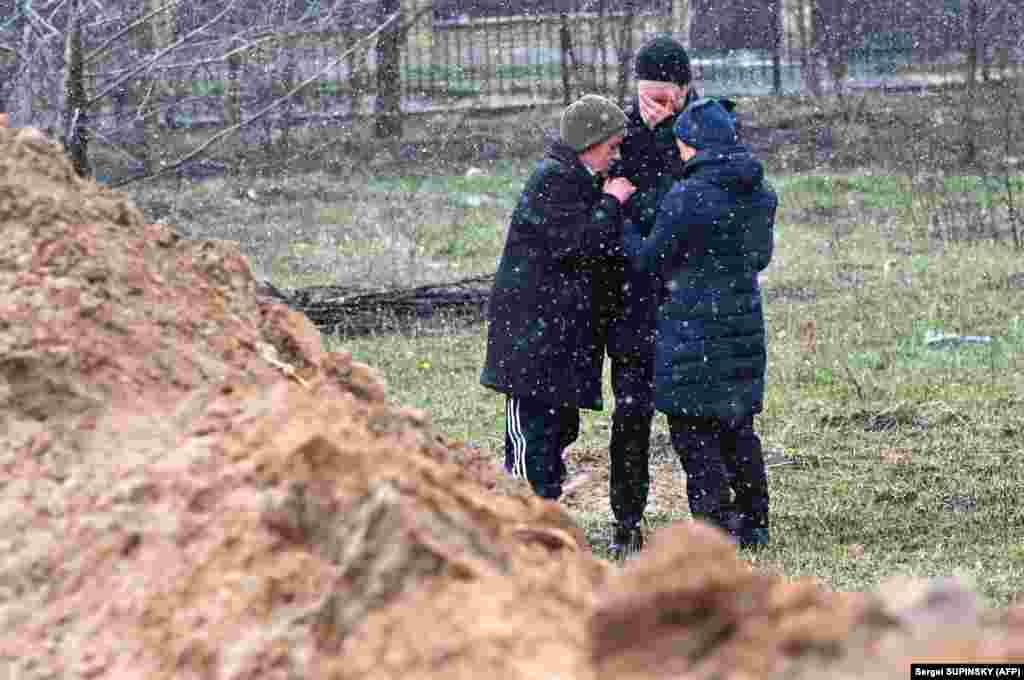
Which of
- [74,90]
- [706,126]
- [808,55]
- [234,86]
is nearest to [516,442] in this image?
[706,126]

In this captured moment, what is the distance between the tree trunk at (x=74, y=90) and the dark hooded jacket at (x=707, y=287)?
3.21 metres

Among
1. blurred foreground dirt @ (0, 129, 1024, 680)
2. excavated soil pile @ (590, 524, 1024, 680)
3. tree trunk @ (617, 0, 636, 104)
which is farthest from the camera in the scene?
tree trunk @ (617, 0, 636, 104)

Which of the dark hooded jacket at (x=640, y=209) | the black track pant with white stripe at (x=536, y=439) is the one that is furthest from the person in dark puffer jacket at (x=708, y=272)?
the black track pant with white stripe at (x=536, y=439)

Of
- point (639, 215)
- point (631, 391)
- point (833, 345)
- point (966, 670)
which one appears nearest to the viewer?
point (966, 670)

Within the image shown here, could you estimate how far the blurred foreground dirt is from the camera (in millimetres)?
1909

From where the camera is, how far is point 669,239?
5.59 m

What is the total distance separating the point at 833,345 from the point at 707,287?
15.0 feet

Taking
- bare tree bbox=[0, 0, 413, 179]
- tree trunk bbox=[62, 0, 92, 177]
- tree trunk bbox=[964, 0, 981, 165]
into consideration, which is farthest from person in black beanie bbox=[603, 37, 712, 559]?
tree trunk bbox=[964, 0, 981, 165]

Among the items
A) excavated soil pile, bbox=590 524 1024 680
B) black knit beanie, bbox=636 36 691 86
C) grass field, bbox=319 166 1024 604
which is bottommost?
grass field, bbox=319 166 1024 604

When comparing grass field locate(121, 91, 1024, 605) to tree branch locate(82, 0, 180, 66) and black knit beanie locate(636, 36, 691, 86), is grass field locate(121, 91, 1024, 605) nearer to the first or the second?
black knit beanie locate(636, 36, 691, 86)

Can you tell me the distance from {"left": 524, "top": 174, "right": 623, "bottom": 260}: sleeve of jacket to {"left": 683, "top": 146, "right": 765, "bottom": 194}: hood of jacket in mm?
315

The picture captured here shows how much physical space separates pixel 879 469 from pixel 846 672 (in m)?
5.56

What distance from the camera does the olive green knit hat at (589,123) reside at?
18.9 feet

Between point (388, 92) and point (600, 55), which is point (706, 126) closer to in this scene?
point (388, 92)
